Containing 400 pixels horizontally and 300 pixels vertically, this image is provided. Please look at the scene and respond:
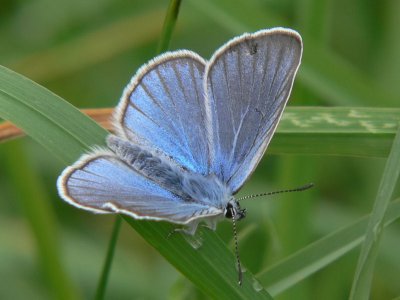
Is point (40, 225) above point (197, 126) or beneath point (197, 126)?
beneath

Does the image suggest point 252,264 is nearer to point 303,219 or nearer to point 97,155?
point 303,219

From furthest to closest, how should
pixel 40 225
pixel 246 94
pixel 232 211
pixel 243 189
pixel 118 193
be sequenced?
1. pixel 243 189
2. pixel 40 225
3. pixel 246 94
4. pixel 232 211
5. pixel 118 193

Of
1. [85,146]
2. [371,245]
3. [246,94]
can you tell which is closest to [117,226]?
[85,146]

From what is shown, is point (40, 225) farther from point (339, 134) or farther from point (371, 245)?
point (371, 245)

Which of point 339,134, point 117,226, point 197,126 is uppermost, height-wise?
point 339,134

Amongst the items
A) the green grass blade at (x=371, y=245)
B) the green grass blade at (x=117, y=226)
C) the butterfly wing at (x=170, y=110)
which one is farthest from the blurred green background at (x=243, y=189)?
the green grass blade at (x=371, y=245)

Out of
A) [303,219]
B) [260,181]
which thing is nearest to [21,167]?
[303,219]

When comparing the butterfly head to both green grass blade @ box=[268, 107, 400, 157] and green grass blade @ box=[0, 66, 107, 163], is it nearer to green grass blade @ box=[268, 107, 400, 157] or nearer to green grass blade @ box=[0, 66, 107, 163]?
green grass blade @ box=[268, 107, 400, 157]
